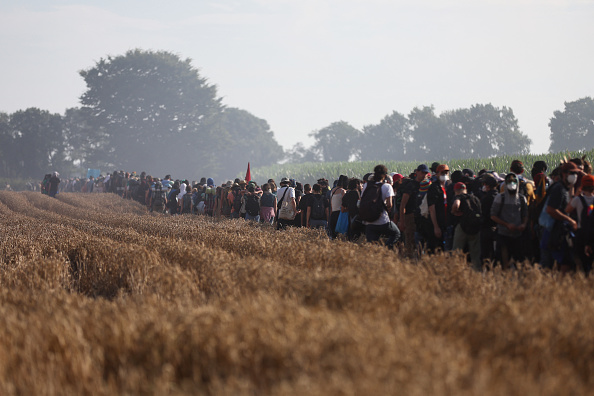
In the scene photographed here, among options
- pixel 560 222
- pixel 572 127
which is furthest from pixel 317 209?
pixel 572 127

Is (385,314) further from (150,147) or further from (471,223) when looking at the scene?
(150,147)

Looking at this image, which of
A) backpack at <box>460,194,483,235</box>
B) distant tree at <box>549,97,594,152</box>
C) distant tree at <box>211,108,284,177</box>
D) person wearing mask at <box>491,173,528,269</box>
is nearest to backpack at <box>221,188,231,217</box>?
backpack at <box>460,194,483,235</box>

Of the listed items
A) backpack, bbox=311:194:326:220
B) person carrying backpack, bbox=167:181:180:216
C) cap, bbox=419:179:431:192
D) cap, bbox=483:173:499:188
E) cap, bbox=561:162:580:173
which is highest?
cap, bbox=561:162:580:173

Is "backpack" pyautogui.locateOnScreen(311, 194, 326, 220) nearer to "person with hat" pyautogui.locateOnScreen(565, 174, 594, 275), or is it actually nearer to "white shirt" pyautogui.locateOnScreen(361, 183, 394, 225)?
"white shirt" pyautogui.locateOnScreen(361, 183, 394, 225)

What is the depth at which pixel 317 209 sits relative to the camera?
14.0 m

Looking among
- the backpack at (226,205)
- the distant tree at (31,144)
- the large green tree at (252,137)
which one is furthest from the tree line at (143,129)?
the backpack at (226,205)

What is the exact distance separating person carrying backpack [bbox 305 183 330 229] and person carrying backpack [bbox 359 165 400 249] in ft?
13.0

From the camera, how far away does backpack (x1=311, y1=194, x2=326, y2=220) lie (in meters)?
14.0

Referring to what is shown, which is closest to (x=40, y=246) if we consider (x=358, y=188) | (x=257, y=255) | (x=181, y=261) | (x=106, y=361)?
(x=181, y=261)

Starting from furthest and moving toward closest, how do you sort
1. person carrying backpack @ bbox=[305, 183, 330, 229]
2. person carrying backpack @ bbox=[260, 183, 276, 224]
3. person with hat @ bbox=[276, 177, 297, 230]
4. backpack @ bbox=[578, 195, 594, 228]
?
person carrying backpack @ bbox=[260, 183, 276, 224] < person with hat @ bbox=[276, 177, 297, 230] < person carrying backpack @ bbox=[305, 183, 330, 229] < backpack @ bbox=[578, 195, 594, 228]

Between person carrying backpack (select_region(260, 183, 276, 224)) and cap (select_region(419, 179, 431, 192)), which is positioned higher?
cap (select_region(419, 179, 431, 192))

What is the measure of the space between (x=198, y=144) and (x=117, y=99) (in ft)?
37.1

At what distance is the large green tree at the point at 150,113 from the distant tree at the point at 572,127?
48832mm

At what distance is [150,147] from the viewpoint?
81.8m
